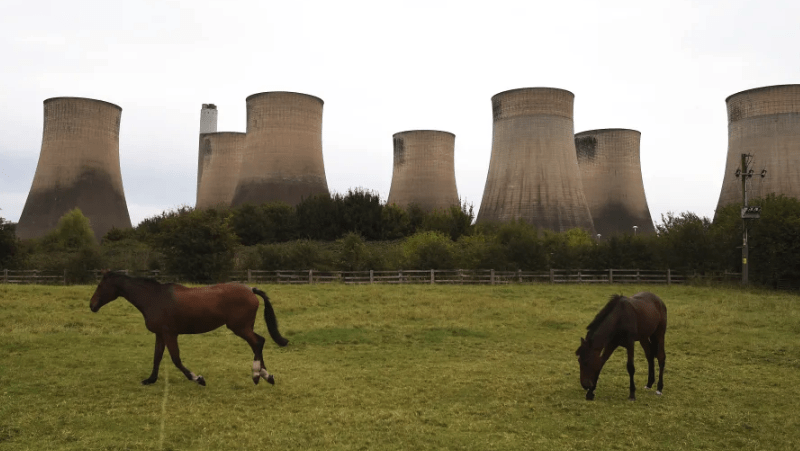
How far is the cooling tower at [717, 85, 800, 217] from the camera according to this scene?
3633 centimetres

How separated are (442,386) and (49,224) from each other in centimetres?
4337

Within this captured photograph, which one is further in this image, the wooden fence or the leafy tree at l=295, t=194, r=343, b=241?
the leafy tree at l=295, t=194, r=343, b=241

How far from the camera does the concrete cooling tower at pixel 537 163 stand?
39875 mm

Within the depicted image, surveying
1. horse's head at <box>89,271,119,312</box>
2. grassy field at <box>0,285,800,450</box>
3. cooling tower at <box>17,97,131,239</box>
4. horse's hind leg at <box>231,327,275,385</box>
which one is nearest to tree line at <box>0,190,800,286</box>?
cooling tower at <box>17,97,131,239</box>

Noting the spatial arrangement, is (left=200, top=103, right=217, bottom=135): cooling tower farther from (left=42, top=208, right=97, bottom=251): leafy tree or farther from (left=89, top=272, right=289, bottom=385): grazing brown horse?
(left=89, top=272, right=289, bottom=385): grazing brown horse

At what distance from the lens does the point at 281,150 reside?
44.1 m

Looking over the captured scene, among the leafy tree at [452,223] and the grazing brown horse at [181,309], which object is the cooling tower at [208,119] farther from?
the grazing brown horse at [181,309]

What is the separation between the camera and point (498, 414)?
6.75 meters

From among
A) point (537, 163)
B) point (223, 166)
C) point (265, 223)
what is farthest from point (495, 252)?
point (223, 166)

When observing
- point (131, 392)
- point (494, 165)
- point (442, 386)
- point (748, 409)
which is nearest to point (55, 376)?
point (131, 392)

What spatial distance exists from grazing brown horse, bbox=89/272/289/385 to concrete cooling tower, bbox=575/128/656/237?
4526cm

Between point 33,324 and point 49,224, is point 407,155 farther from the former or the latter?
point 33,324

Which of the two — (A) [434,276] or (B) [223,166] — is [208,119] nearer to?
(B) [223,166]

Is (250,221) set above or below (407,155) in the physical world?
below
